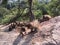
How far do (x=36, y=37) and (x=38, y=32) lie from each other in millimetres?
173

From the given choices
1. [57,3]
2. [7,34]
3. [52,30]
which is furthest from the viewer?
[57,3]

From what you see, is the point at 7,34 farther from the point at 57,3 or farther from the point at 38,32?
the point at 57,3

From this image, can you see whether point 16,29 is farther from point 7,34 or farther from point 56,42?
point 56,42

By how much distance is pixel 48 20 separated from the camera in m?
4.67

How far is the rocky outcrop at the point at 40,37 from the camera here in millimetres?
3846

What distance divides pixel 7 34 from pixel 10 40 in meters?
0.34

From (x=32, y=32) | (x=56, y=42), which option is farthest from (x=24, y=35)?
(x=56, y=42)

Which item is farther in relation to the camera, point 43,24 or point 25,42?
point 43,24

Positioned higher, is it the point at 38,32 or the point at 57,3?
the point at 38,32

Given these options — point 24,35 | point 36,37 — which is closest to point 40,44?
point 36,37

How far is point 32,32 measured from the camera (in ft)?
13.8

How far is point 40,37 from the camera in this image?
13.1 ft

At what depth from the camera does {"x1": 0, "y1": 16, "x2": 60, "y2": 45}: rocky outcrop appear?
3.85m

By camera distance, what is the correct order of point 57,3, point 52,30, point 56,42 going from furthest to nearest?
1. point 57,3
2. point 52,30
3. point 56,42
